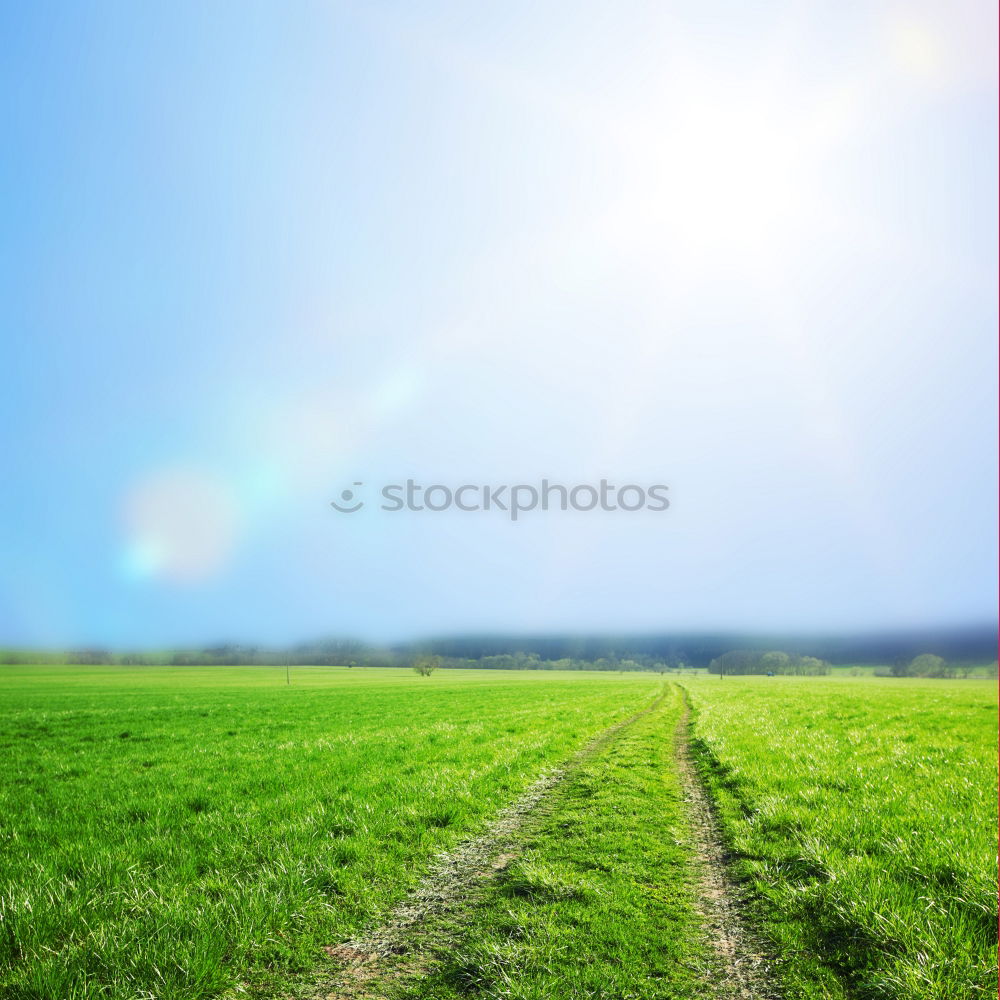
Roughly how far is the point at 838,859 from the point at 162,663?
631ft

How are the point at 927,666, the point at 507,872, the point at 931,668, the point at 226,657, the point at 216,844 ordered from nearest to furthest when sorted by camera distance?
the point at 507,872 < the point at 216,844 < the point at 226,657 < the point at 931,668 < the point at 927,666

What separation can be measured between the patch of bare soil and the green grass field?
6.5 inches

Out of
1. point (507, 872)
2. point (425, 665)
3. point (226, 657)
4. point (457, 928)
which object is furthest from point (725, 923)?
point (226, 657)

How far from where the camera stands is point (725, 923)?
272 inches

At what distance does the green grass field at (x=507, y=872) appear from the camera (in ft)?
19.4

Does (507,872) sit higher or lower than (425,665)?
higher

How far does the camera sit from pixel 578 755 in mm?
18562

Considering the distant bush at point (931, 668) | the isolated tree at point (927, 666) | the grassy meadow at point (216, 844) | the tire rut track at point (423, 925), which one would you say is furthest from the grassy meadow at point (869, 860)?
the isolated tree at point (927, 666)

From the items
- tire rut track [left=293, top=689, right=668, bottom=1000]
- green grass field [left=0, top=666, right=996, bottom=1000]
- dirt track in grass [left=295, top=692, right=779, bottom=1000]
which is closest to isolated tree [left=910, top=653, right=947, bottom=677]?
green grass field [left=0, top=666, right=996, bottom=1000]

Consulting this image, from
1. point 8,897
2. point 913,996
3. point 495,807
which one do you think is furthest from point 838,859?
point 8,897

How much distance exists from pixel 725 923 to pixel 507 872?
10.9 feet

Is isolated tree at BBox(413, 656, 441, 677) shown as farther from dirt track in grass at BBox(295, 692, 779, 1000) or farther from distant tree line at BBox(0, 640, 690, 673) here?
dirt track in grass at BBox(295, 692, 779, 1000)

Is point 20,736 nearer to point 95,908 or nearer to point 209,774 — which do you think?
point 209,774

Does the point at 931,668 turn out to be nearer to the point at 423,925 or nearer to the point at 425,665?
the point at 425,665
